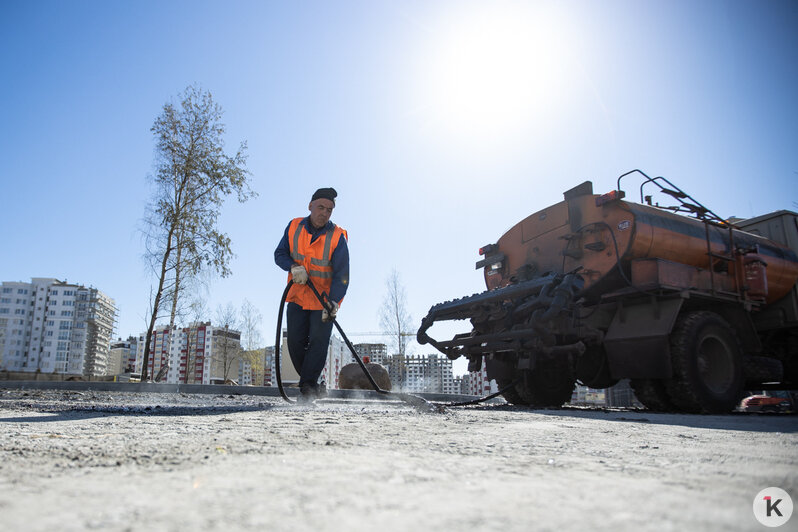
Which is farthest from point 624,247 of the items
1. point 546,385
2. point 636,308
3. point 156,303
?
point 156,303

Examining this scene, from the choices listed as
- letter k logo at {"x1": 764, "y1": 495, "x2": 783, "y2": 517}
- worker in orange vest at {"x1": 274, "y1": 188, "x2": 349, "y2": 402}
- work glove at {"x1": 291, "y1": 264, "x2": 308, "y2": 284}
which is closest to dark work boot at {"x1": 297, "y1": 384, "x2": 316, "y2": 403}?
worker in orange vest at {"x1": 274, "y1": 188, "x2": 349, "y2": 402}

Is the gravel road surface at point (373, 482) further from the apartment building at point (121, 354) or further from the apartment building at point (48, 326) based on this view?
the apartment building at point (121, 354)

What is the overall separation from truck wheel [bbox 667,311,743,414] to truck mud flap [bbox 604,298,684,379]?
0.18 m

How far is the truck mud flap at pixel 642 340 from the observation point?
5035mm

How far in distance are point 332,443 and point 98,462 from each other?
26.6 inches

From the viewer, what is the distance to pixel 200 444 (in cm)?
158

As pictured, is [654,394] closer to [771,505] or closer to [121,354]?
[771,505]

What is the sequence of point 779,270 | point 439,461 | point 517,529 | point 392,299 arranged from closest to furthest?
point 517,529 → point 439,461 → point 779,270 → point 392,299

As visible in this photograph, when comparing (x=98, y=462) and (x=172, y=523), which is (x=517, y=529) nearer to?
(x=172, y=523)

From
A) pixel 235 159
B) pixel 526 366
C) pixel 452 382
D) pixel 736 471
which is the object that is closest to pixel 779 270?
pixel 526 366

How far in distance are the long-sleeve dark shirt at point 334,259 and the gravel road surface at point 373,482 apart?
3047 mm

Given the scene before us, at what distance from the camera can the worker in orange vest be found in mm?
4922

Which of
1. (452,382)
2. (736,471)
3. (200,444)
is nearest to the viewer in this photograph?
(736,471)

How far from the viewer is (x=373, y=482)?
102 cm
